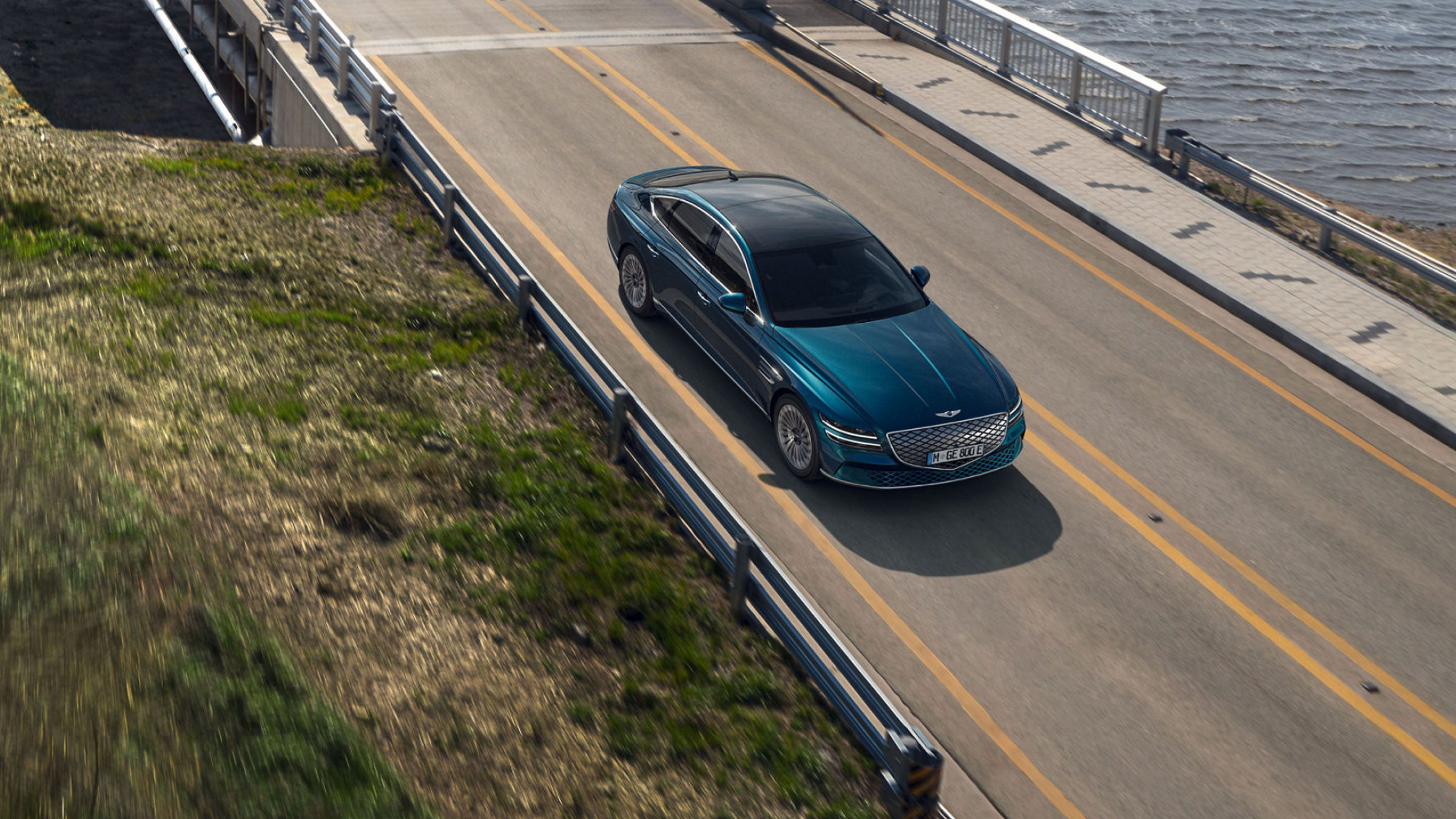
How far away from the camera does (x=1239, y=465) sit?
10.7 m

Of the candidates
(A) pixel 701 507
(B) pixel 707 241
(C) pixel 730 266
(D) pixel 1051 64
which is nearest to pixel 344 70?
(B) pixel 707 241

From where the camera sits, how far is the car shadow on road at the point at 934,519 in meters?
9.17

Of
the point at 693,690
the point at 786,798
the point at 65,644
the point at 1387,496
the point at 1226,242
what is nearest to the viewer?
the point at 65,644

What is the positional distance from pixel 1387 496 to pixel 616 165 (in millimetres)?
9551

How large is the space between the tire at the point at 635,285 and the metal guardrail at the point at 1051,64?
8772 mm

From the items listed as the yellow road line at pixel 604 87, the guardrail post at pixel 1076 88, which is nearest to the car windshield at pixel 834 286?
the yellow road line at pixel 604 87

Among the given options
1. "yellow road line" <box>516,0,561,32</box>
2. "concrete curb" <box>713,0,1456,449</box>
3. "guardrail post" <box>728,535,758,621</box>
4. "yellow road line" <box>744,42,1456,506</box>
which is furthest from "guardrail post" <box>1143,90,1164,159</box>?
"guardrail post" <box>728,535,758,621</box>

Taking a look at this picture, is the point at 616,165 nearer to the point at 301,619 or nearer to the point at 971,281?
the point at 971,281

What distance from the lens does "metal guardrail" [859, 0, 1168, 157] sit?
1758cm

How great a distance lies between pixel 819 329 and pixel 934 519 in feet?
6.02

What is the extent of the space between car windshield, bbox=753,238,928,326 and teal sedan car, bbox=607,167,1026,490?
1cm

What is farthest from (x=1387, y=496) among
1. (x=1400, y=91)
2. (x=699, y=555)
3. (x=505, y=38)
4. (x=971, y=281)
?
(x=1400, y=91)

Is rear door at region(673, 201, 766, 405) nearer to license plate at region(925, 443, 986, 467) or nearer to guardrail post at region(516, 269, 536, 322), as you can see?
guardrail post at region(516, 269, 536, 322)

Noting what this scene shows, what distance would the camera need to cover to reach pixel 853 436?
9344 mm
